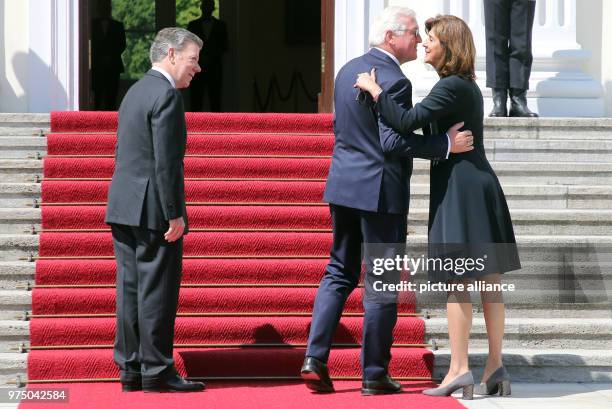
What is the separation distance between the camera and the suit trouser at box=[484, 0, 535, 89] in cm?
968

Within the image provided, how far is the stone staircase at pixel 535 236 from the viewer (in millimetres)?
7000

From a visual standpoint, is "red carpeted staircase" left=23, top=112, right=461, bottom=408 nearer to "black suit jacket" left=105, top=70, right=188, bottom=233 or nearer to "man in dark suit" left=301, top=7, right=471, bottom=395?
"man in dark suit" left=301, top=7, right=471, bottom=395

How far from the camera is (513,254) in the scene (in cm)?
629

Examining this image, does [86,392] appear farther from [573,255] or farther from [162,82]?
[573,255]

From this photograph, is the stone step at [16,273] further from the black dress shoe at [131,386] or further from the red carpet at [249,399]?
the black dress shoe at [131,386]

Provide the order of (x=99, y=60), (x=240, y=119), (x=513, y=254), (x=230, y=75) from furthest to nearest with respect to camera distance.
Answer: (x=230, y=75) → (x=99, y=60) → (x=240, y=119) → (x=513, y=254)

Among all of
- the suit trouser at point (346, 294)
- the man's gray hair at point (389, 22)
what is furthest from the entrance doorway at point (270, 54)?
the suit trouser at point (346, 294)

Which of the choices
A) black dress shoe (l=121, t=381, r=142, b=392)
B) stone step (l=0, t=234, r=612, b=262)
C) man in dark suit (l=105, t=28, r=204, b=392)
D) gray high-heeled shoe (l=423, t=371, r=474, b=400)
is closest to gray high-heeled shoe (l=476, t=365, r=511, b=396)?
gray high-heeled shoe (l=423, t=371, r=474, b=400)

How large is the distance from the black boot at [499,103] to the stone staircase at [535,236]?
0.34 metres

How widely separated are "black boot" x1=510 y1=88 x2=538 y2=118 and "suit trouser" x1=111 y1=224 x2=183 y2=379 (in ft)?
13.5

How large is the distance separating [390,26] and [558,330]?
6.55 ft

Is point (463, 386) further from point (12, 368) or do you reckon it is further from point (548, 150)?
point (548, 150)

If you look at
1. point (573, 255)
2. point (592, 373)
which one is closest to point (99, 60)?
point (573, 255)

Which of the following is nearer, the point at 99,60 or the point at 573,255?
the point at 573,255
